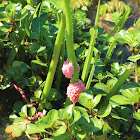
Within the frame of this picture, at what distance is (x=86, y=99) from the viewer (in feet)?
3.35

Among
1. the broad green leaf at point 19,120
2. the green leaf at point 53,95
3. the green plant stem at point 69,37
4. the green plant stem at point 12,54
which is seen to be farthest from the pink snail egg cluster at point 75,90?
the green plant stem at point 12,54

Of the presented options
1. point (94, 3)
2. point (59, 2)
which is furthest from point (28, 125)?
point (94, 3)

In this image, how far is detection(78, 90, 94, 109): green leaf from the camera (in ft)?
3.30

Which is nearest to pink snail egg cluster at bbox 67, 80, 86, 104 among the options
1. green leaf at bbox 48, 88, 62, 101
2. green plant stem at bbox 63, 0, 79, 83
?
green plant stem at bbox 63, 0, 79, 83

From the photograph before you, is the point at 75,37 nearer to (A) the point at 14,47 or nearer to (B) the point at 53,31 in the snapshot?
(B) the point at 53,31

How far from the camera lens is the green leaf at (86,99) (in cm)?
101

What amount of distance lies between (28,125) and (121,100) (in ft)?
1.33

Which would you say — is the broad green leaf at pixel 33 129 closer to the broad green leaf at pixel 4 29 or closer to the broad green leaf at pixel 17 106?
the broad green leaf at pixel 17 106

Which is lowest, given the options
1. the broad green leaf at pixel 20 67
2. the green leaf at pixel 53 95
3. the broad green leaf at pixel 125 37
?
the green leaf at pixel 53 95

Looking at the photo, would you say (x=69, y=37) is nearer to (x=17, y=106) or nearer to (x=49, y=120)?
(x=49, y=120)

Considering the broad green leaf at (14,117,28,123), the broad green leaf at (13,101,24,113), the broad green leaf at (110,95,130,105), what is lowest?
the broad green leaf at (13,101,24,113)

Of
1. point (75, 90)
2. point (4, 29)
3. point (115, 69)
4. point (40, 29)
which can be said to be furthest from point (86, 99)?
point (4, 29)

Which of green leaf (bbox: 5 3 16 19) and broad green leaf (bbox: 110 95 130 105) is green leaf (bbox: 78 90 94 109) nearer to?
broad green leaf (bbox: 110 95 130 105)

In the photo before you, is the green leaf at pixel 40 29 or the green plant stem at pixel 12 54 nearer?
the green leaf at pixel 40 29
